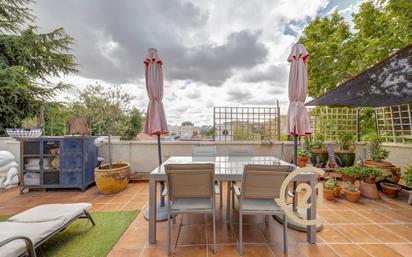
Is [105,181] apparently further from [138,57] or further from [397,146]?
[397,146]

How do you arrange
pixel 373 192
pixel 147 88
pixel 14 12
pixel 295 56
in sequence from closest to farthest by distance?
pixel 295 56 → pixel 147 88 → pixel 373 192 → pixel 14 12

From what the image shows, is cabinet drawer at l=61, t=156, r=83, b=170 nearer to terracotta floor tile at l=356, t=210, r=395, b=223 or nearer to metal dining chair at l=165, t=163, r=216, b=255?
metal dining chair at l=165, t=163, r=216, b=255

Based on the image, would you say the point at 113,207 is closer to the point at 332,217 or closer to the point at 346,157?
the point at 332,217

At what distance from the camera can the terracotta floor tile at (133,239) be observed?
77.6 inches

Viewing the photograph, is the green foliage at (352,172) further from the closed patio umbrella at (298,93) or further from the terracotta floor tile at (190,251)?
the terracotta floor tile at (190,251)

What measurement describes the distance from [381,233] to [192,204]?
98.5 inches

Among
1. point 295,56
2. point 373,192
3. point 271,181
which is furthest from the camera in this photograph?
point 373,192

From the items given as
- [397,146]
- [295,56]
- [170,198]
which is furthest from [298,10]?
[170,198]

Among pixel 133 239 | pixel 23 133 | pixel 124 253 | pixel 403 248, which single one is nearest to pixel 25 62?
pixel 23 133

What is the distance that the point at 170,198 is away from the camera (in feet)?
6.22

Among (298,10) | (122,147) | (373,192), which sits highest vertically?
(298,10)

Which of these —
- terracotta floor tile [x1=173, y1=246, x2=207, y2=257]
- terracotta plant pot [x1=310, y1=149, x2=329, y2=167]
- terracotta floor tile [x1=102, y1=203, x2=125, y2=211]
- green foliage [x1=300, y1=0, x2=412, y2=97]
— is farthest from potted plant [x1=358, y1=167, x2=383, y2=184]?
terracotta floor tile [x1=102, y1=203, x2=125, y2=211]

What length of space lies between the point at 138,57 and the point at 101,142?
282cm

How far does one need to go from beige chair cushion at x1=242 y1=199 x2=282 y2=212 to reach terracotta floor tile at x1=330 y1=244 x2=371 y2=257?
81cm
